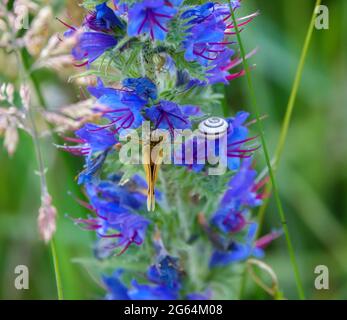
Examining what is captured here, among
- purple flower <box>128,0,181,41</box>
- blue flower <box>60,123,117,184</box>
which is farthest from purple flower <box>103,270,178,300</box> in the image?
purple flower <box>128,0,181,41</box>

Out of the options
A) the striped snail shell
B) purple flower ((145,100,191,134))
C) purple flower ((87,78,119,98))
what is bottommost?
the striped snail shell

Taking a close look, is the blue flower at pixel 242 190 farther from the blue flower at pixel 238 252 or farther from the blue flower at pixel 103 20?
the blue flower at pixel 103 20

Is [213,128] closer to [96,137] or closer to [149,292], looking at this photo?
[96,137]

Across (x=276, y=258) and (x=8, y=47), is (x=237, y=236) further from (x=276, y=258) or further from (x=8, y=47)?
(x=8, y=47)

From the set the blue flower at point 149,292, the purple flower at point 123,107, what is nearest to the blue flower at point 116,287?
the blue flower at point 149,292

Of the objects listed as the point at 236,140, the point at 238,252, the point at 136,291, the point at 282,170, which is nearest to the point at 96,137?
the point at 236,140

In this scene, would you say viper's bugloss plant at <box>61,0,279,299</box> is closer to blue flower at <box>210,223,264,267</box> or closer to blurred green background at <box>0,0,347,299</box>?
blue flower at <box>210,223,264,267</box>
